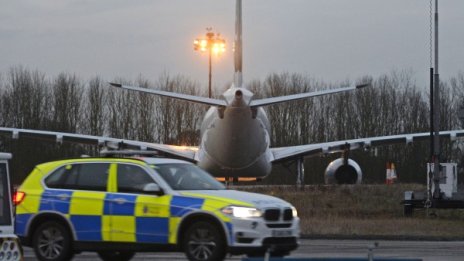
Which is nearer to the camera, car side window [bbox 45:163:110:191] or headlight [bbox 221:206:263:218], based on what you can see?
headlight [bbox 221:206:263:218]

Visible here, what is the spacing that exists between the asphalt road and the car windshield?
6.47 feet

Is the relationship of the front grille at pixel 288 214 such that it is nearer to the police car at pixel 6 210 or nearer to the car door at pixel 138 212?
the car door at pixel 138 212

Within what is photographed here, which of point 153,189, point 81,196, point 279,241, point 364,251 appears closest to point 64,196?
point 81,196

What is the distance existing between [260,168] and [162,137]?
1864 inches

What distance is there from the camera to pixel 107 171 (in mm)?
16406

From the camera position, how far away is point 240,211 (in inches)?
596

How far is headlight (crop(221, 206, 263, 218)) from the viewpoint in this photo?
49.6 feet

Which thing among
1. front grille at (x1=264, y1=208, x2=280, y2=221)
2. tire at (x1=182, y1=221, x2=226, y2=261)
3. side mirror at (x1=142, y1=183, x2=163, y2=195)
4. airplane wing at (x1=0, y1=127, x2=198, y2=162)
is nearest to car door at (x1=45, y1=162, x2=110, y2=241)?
side mirror at (x1=142, y1=183, x2=163, y2=195)

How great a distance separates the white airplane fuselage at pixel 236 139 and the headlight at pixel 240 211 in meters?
22.3

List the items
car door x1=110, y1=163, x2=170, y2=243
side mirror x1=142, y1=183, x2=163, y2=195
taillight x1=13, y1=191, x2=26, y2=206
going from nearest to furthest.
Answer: car door x1=110, y1=163, x2=170, y2=243, side mirror x1=142, y1=183, x2=163, y2=195, taillight x1=13, y1=191, x2=26, y2=206

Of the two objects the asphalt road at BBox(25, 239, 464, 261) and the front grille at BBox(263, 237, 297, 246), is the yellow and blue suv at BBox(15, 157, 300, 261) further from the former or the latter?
the asphalt road at BBox(25, 239, 464, 261)

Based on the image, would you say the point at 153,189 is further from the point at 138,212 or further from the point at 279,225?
the point at 279,225

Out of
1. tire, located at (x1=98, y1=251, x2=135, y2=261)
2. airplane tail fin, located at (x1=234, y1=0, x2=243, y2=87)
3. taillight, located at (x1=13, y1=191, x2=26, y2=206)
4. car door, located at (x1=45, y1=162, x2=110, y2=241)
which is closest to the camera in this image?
car door, located at (x1=45, y1=162, x2=110, y2=241)

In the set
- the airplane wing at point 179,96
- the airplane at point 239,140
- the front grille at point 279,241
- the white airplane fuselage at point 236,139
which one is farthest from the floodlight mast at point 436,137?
the front grille at point 279,241
